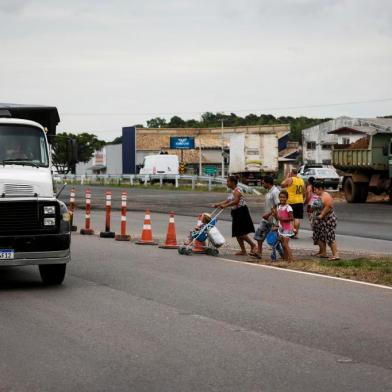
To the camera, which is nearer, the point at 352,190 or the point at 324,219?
the point at 324,219

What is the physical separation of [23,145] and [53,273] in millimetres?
2222

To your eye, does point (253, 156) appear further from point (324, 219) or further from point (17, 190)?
point (17, 190)

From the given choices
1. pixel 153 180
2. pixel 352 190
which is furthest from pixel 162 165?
pixel 352 190

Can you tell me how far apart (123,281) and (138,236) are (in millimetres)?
9494

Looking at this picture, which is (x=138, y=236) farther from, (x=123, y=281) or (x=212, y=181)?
(x=212, y=181)

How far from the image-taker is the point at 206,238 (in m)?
18.6

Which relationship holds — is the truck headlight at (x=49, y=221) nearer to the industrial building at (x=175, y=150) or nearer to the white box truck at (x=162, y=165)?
the white box truck at (x=162, y=165)

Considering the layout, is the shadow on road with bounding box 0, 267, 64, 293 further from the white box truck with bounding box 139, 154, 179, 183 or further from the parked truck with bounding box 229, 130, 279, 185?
the white box truck with bounding box 139, 154, 179, 183

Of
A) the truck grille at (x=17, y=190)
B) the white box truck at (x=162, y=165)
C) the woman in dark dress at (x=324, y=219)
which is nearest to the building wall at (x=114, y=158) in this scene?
the white box truck at (x=162, y=165)

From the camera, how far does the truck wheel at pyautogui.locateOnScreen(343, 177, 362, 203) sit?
41938 millimetres

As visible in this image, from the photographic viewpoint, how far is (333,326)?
32.8 ft

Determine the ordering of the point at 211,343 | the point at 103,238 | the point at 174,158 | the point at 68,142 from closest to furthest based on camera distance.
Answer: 1. the point at 211,343
2. the point at 68,142
3. the point at 103,238
4. the point at 174,158

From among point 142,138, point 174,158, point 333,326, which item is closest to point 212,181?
point 174,158

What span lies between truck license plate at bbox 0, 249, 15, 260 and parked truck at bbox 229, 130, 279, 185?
49880 millimetres
